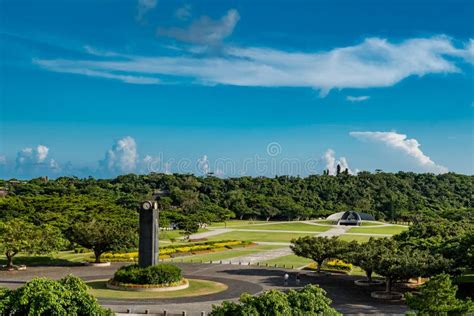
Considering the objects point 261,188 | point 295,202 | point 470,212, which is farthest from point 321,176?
point 470,212

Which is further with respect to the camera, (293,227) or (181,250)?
(293,227)

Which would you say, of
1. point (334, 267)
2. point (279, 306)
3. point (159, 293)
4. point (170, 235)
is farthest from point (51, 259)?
point (279, 306)

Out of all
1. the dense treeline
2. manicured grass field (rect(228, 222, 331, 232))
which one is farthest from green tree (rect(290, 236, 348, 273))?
manicured grass field (rect(228, 222, 331, 232))

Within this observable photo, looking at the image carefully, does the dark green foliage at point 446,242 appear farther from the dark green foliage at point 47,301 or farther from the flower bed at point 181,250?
the dark green foliage at point 47,301

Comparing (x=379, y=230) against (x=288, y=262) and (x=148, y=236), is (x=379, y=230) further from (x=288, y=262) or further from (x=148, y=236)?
(x=148, y=236)

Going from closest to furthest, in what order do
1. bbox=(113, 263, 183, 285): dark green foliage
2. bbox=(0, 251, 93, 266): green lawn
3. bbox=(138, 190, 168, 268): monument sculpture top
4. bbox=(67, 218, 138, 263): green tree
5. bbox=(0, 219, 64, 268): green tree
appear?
bbox=(113, 263, 183, 285): dark green foliage, bbox=(138, 190, 168, 268): monument sculpture top, bbox=(0, 219, 64, 268): green tree, bbox=(67, 218, 138, 263): green tree, bbox=(0, 251, 93, 266): green lawn

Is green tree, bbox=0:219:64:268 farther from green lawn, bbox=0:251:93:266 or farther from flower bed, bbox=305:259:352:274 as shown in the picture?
flower bed, bbox=305:259:352:274
